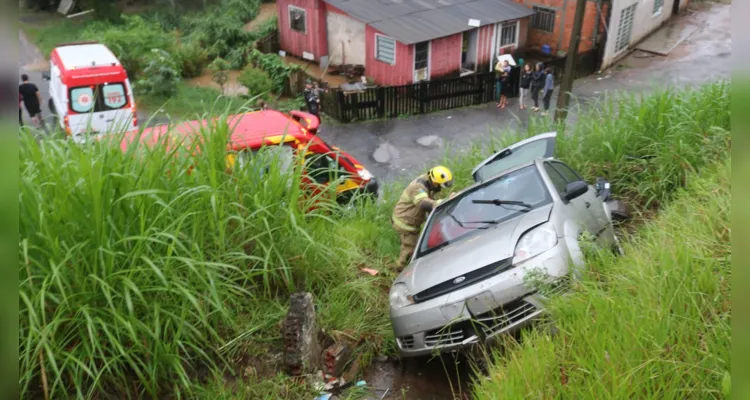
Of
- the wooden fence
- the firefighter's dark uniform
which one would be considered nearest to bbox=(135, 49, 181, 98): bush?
the wooden fence

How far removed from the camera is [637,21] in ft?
73.6

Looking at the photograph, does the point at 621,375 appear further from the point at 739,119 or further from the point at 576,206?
the point at 576,206

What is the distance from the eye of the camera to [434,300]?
203 inches

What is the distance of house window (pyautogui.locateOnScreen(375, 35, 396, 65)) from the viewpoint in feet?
63.8

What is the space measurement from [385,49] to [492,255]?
1547cm

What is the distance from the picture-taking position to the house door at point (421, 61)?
1941 centimetres

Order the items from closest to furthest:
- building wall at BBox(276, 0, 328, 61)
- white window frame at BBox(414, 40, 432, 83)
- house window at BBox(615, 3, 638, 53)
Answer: white window frame at BBox(414, 40, 432, 83)
house window at BBox(615, 3, 638, 53)
building wall at BBox(276, 0, 328, 61)

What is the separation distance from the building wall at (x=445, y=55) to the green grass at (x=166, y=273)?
13696 mm

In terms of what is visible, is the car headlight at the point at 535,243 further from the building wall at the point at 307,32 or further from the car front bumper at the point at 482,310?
the building wall at the point at 307,32

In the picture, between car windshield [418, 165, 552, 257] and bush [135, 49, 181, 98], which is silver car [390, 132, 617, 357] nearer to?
car windshield [418, 165, 552, 257]

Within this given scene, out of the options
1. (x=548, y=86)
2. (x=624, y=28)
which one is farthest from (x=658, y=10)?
(x=548, y=86)

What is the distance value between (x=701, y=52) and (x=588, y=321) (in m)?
21.3

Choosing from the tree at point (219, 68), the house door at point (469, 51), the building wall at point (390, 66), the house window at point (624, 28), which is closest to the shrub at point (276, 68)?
the tree at point (219, 68)

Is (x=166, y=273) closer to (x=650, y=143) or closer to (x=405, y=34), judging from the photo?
(x=650, y=143)
